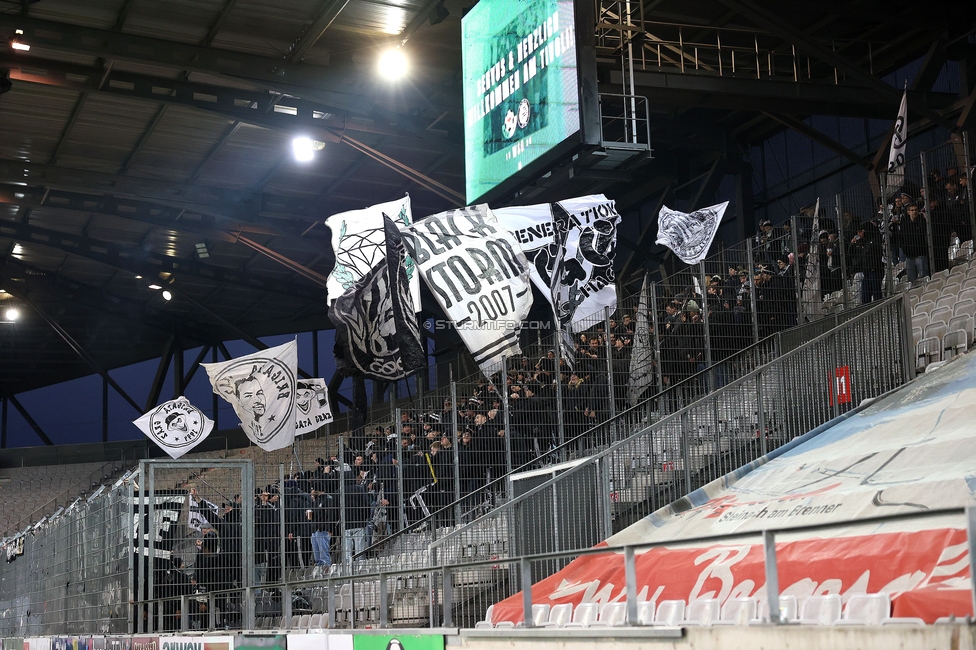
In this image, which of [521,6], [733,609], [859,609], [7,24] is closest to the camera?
[859,609]

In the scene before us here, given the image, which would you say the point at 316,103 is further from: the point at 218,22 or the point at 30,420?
the point at 30,420

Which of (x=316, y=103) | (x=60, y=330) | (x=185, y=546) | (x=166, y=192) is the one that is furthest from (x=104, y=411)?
(x=185, y=546)

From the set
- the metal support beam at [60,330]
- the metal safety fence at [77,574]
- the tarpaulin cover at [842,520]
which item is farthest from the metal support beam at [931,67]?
the metal support beam at [60,330]

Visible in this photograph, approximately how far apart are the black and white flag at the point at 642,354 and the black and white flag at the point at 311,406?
801cm

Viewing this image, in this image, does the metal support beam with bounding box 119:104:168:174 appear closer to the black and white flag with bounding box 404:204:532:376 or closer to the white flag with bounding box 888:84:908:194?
the black and white flag with bounding box 404:204:532:376

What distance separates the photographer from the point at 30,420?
4756 centimetres

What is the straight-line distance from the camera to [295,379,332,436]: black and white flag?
23.0m

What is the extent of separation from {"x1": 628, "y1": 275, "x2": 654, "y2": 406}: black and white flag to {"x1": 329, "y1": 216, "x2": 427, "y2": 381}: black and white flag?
3.40m

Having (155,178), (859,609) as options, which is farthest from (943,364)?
(155,178)

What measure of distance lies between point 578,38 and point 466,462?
20.6ft

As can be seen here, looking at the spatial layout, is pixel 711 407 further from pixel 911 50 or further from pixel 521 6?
pixel 911 50

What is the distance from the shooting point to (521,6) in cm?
1560

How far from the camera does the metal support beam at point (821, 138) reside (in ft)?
73.5

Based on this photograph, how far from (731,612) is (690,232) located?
11.0 metres
